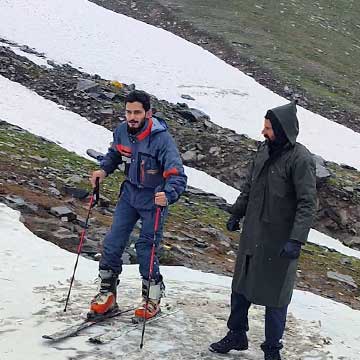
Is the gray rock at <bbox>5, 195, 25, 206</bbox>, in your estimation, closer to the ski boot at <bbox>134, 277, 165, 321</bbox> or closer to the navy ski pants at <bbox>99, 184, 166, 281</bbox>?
the navy ski pants at <bbox>99, 184, 166, 281</bbox>

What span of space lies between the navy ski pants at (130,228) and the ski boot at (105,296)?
0.27ft

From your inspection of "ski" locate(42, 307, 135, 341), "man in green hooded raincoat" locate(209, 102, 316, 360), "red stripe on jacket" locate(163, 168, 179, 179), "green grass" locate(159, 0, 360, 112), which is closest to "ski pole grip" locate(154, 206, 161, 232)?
"red stripe on jacket" locate(163, 168, 179, 179)

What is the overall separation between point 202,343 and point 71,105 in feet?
57.9

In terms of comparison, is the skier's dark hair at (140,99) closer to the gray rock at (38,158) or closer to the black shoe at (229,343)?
the black shoe at (229,343)

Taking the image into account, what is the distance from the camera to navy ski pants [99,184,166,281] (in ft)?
25.8

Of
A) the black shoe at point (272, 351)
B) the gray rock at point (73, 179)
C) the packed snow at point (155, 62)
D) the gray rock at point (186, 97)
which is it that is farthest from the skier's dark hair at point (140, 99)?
the gray rock at point (186, 97)

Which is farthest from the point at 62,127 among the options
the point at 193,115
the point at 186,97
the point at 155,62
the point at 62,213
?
the point at 155,62

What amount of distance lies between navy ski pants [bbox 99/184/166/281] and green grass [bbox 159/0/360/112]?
2682 cm

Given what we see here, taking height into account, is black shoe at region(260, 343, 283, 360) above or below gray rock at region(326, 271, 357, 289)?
above

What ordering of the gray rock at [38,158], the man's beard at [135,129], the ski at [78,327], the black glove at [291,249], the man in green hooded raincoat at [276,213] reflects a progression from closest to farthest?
the black glove at [291,249], the man in green hooded raincoat at [276,213], the ski at [78,327], the man's beard at [135,129], the gray rock at [38,158]

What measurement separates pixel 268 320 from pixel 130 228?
1913mm

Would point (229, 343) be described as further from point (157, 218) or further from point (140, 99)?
point (140, 99)

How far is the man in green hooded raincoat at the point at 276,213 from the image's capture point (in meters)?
6.96

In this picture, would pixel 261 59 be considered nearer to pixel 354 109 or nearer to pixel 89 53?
pixel 354 109
